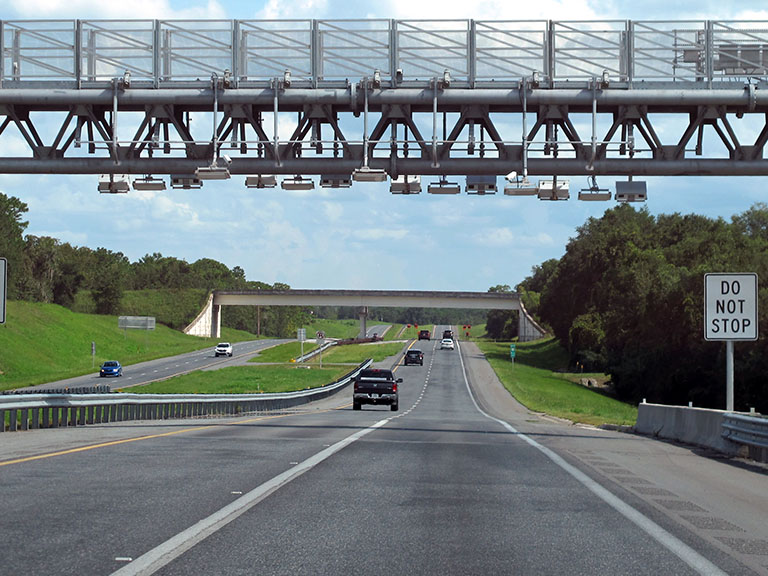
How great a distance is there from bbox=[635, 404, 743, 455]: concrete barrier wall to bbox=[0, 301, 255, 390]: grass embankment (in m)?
53.3

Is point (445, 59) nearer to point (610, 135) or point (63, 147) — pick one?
point (610, 135)

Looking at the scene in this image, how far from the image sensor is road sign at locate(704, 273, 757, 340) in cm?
2028

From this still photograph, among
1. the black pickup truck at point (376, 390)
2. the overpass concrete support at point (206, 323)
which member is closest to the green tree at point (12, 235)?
the overpass concrete support at point (206, 323)

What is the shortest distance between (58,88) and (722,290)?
16685 mm

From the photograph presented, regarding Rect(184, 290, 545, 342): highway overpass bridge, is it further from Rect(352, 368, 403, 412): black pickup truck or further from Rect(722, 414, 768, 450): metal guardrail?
Rect(722, 414, 768, 450): metal guardrail

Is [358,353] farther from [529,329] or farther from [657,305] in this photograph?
[657,305]

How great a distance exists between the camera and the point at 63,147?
2441 cm

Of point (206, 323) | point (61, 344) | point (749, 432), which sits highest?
point (206, 323)

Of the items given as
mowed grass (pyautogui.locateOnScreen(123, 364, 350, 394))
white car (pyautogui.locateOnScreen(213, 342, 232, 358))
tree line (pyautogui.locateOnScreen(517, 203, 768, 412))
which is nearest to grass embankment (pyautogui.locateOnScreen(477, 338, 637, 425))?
tree line (pyautogui.locateOnScreen(517, 203, 768, 412))

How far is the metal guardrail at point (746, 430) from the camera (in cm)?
1593

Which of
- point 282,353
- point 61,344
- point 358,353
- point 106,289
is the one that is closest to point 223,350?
point 282,353

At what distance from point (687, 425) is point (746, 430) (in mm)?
4407

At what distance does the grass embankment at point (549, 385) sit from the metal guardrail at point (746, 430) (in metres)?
15.2

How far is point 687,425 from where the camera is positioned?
69.2ft
